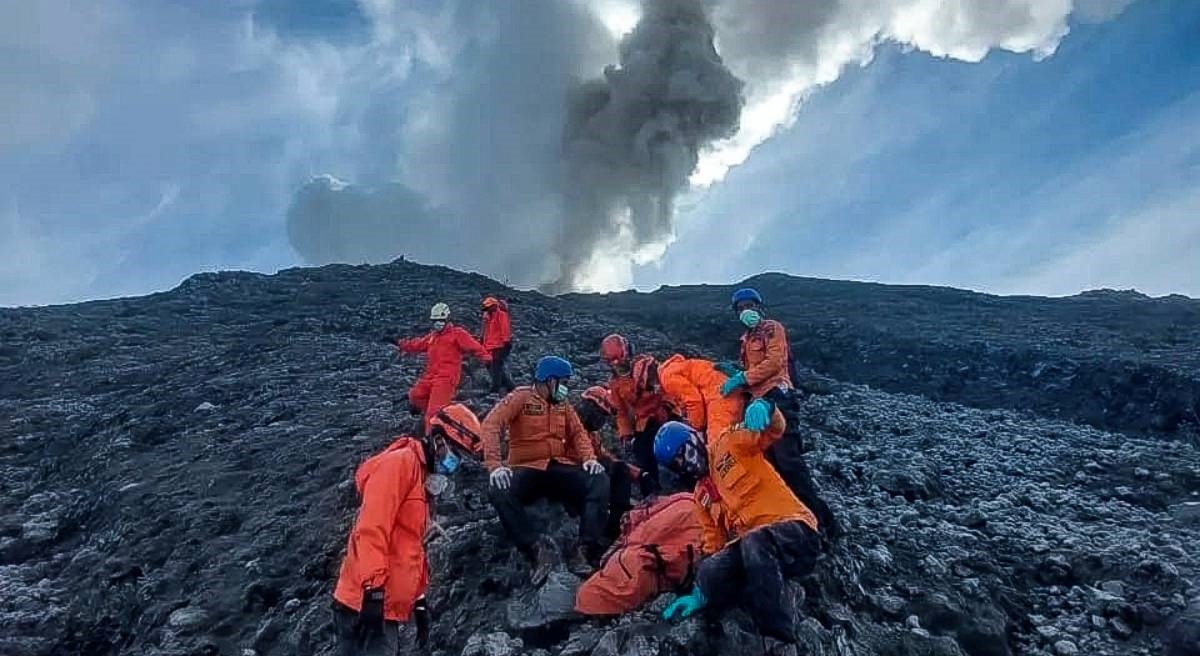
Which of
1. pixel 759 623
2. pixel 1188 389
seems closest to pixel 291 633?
pixel 759 623

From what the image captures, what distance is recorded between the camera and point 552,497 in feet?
25.3

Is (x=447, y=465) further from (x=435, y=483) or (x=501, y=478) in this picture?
(x=501, y=478)

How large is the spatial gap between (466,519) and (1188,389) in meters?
13.1

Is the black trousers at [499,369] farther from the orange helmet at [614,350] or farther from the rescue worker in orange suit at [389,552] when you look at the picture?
the rescue worker in orange suit at [389,552]

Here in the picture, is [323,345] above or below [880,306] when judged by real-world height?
below

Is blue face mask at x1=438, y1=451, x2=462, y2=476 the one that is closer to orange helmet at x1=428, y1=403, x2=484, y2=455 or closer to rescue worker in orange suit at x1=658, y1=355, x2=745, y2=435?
orange helmet at x1=428, y1=403, x2=484, y2=455

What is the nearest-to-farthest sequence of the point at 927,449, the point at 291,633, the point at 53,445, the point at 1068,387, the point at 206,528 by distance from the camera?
the point at 291,633 → the point at 206,528 → the point at 927,449 → the point at 53,445 → the point at 1068,387

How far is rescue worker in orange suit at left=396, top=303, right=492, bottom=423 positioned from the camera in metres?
11.0

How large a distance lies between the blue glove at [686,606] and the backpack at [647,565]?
0.28 m

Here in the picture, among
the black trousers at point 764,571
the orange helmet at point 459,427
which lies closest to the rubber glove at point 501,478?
the orange helmet at point 459,427

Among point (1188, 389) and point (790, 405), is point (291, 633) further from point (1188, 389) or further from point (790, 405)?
point (1188, 389)

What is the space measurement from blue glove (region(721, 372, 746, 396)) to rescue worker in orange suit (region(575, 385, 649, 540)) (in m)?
1.09

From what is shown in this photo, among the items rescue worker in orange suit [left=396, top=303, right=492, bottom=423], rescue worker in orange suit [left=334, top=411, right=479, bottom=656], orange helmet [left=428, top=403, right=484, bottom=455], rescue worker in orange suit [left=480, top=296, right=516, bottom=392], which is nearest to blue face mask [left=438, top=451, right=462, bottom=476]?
rescue worker in orange suit [left=334, top=411, right=479, bottom=656]

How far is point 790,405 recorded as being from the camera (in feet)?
26.7
